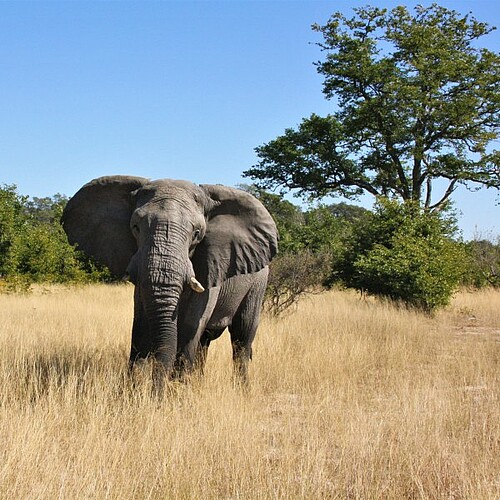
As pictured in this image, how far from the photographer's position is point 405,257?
16.7 m

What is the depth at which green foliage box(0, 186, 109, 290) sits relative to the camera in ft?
70.8

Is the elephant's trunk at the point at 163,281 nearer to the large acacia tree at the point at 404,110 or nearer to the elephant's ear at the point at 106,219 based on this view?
the elephant's ear at the point at 106,219

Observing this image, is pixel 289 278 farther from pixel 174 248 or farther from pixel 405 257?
pixel 174 248

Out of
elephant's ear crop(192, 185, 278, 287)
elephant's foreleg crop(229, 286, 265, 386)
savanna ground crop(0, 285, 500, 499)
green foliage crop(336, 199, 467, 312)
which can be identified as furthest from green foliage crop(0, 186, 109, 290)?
elephant's ear crop(192, 185, 278, 287)

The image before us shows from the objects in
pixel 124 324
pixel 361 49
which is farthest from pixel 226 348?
pixel 361 49

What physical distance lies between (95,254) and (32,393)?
1571 mm

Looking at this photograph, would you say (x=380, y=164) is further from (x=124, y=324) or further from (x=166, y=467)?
(x=166, y=467)

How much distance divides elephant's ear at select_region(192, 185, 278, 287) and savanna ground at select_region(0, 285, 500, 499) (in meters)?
1.18

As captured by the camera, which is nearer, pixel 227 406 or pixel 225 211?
pixel 227 406

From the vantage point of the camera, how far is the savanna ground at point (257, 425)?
4152mm

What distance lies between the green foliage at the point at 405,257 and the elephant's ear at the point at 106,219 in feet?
35.6

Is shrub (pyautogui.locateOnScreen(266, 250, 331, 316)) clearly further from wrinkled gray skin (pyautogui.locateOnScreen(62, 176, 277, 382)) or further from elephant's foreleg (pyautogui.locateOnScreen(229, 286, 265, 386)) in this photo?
wrinkled gray skin (pyautogui.locateOnScreen(62, 176, 277, 382))

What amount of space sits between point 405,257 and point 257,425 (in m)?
11.8

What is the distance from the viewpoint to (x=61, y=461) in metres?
4.38
